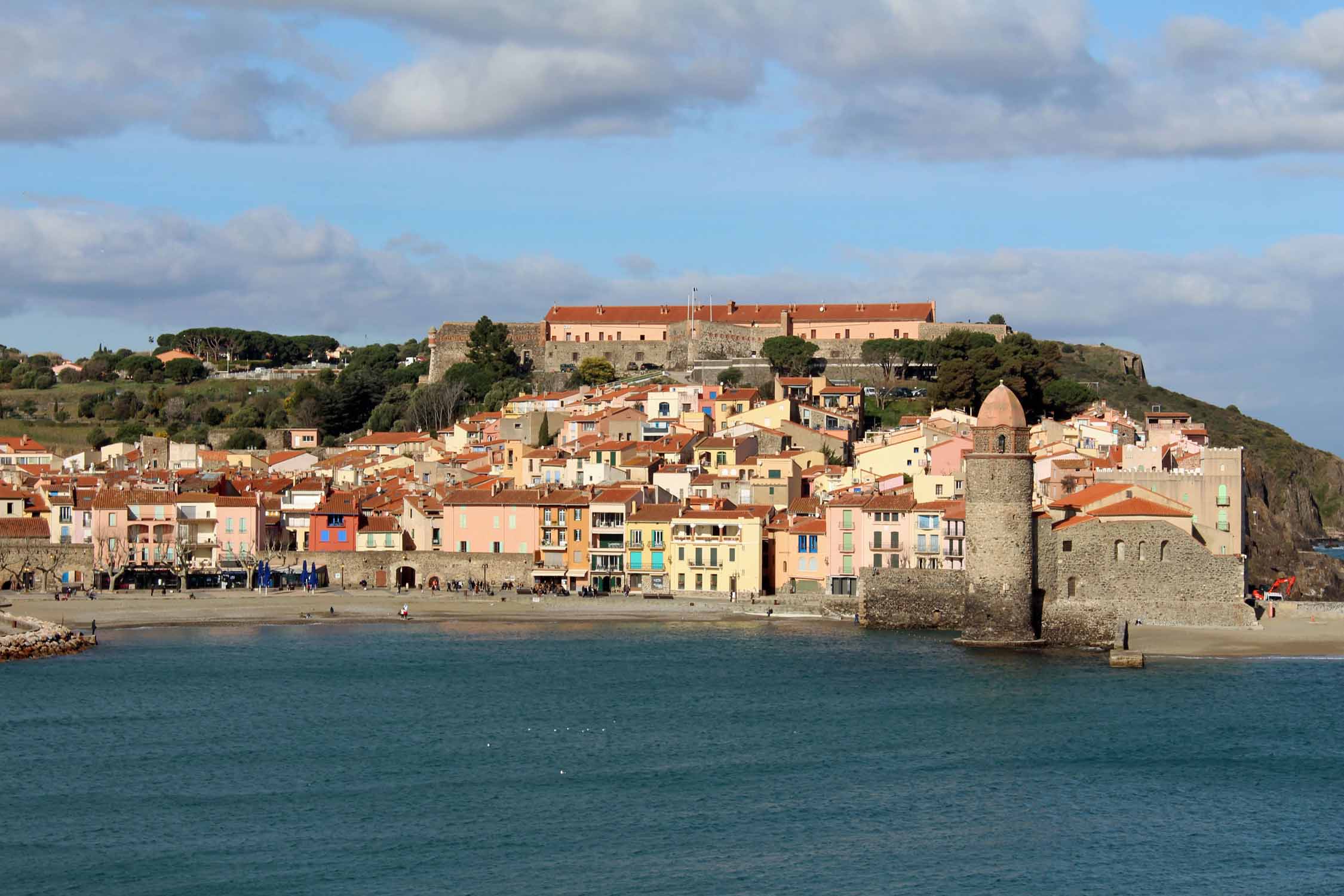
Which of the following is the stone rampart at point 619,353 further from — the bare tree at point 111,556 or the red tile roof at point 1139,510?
the red tile roof at point 1139,510

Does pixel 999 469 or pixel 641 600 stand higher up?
pixel 999 469

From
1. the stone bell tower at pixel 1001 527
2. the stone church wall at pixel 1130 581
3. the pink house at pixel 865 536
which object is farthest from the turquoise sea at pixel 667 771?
the pink house at pixel 865 536

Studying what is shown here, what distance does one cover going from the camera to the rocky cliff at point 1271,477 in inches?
2569

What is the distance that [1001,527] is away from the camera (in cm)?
4700

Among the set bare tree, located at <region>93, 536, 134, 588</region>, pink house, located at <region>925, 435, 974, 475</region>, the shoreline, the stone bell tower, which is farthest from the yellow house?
bare tree, located at <region>93, 536, 134, 588</region>

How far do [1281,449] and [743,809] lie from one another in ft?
234

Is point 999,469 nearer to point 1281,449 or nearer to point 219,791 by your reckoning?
point 219,791

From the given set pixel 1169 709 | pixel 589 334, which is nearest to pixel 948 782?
pixel 1169 709

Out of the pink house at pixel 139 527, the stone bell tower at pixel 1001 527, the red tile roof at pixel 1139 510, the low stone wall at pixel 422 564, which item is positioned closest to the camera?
the stone bell tower at pixel 1001 527

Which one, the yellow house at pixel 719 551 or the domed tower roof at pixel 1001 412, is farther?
the yellow house at pixel 719 551

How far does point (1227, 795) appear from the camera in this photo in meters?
33.3

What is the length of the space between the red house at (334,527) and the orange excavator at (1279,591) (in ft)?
98.1

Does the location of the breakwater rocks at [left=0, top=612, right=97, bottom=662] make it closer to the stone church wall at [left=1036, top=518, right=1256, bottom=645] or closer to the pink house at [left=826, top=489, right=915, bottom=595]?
A: the pink house at [left=826, top=489, right=915, bottom=595]

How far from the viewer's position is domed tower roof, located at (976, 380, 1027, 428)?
154ft
